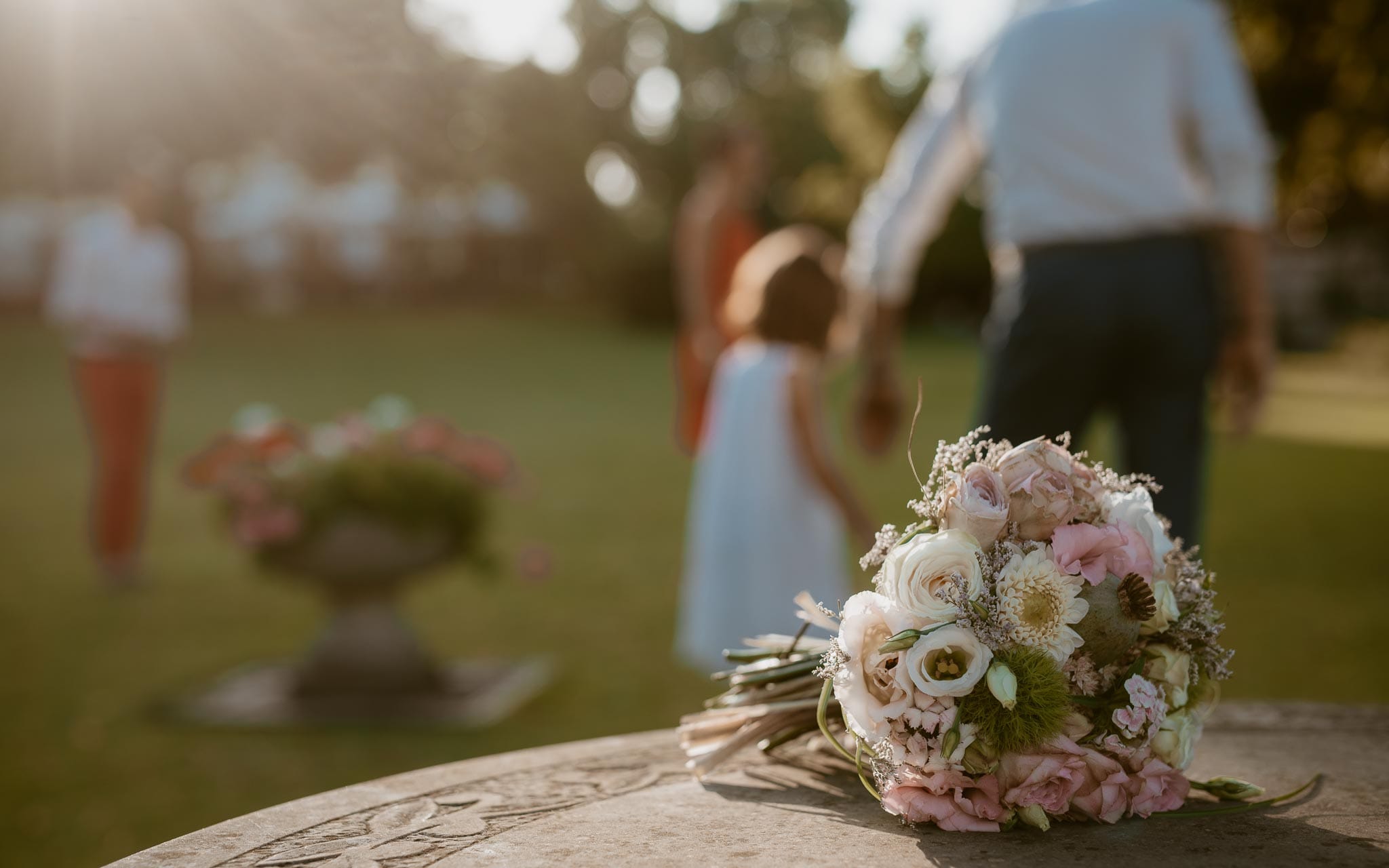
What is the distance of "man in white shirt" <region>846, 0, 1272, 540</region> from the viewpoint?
10.0 ft

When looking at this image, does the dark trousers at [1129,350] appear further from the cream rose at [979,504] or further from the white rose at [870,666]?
the white rose at [870,666]

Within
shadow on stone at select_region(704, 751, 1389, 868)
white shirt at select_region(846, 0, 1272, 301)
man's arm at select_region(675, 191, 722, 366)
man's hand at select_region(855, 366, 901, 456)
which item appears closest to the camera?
shadow on stone at select_region(704, 751, 1389, 868)

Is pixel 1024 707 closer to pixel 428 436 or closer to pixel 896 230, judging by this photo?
pixel 896 230

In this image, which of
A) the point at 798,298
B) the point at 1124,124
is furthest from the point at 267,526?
the point at 1124,124

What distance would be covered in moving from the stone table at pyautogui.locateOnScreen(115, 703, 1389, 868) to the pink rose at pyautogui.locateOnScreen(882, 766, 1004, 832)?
20 mm

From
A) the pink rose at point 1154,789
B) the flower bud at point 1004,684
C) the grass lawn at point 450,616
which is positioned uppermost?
the flower bud at point 1004,684

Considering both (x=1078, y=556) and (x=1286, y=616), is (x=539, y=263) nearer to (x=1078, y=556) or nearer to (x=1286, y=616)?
(x=1286, y=616)

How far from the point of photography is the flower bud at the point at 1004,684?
5.09ft

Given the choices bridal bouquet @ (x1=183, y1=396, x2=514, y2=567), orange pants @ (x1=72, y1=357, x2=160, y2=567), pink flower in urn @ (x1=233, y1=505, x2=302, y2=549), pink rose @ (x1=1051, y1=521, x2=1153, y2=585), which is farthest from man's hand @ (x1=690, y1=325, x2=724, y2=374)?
pink rose @ (x1=1051, y1=521, x2=1153, y2=585)

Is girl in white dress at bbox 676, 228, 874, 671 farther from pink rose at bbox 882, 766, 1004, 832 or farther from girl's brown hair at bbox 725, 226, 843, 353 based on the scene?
pink rose at bbox 882, 766, 1004, 832

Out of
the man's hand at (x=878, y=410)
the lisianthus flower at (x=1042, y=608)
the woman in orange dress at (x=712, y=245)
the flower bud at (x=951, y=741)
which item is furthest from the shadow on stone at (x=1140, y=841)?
the woman in orange dress at (x=712, y=245)

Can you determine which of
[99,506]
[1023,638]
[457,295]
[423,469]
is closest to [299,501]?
[423,469]

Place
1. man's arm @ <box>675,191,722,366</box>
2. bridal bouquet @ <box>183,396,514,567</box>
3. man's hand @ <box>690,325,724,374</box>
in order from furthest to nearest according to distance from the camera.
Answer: man's arm @ <box>675,191,722,366</box> → man's hand @ <box>690,325,724,374</box> → bridal bouquet @ <box>183,396,514,567</box>

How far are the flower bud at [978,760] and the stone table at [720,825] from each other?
0.09 metres
